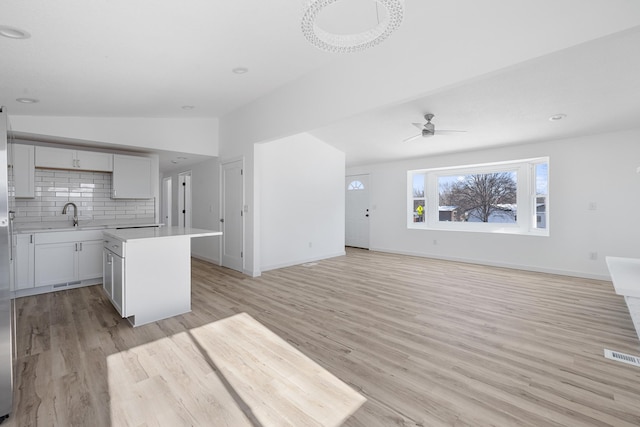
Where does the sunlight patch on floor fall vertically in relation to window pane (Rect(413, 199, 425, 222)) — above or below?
below

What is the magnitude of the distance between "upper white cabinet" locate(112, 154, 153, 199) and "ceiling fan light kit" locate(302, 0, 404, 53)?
4.46 meters

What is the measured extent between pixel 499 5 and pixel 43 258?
5698mm

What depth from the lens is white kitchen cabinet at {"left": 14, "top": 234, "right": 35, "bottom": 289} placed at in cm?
373

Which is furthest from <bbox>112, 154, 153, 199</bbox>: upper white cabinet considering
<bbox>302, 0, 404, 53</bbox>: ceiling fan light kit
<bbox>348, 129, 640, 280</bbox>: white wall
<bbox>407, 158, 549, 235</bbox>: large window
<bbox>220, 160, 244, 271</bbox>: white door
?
<bbox>348, 129, 640, 280</bbox>: white wall

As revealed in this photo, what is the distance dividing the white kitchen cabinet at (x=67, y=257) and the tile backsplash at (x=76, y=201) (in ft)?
2.13

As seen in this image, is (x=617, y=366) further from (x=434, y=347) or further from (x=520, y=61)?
(x=520, y=61)

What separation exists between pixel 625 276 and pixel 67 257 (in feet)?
21.5

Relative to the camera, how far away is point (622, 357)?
230cm

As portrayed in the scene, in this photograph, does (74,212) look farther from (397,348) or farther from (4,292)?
(397,348)

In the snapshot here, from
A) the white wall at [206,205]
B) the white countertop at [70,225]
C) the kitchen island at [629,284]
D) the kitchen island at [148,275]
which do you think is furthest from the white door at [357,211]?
the kitchen island at [148,275]

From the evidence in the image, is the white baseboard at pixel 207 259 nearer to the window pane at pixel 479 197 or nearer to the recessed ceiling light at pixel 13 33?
the recessed ceiling light at pixel 13 33

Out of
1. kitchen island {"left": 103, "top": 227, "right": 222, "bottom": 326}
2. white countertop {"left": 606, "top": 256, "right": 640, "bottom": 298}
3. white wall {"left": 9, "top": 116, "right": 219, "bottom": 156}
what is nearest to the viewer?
white countertop {"left": 606, "top": 256, "right": 640, "bottom": 298}

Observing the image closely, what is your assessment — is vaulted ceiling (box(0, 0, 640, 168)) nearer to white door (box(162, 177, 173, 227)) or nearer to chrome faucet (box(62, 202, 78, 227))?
chrome faucet (box(62, 202, 78, 227))

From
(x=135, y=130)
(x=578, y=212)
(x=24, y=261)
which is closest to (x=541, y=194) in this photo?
(x=578, y=212)
